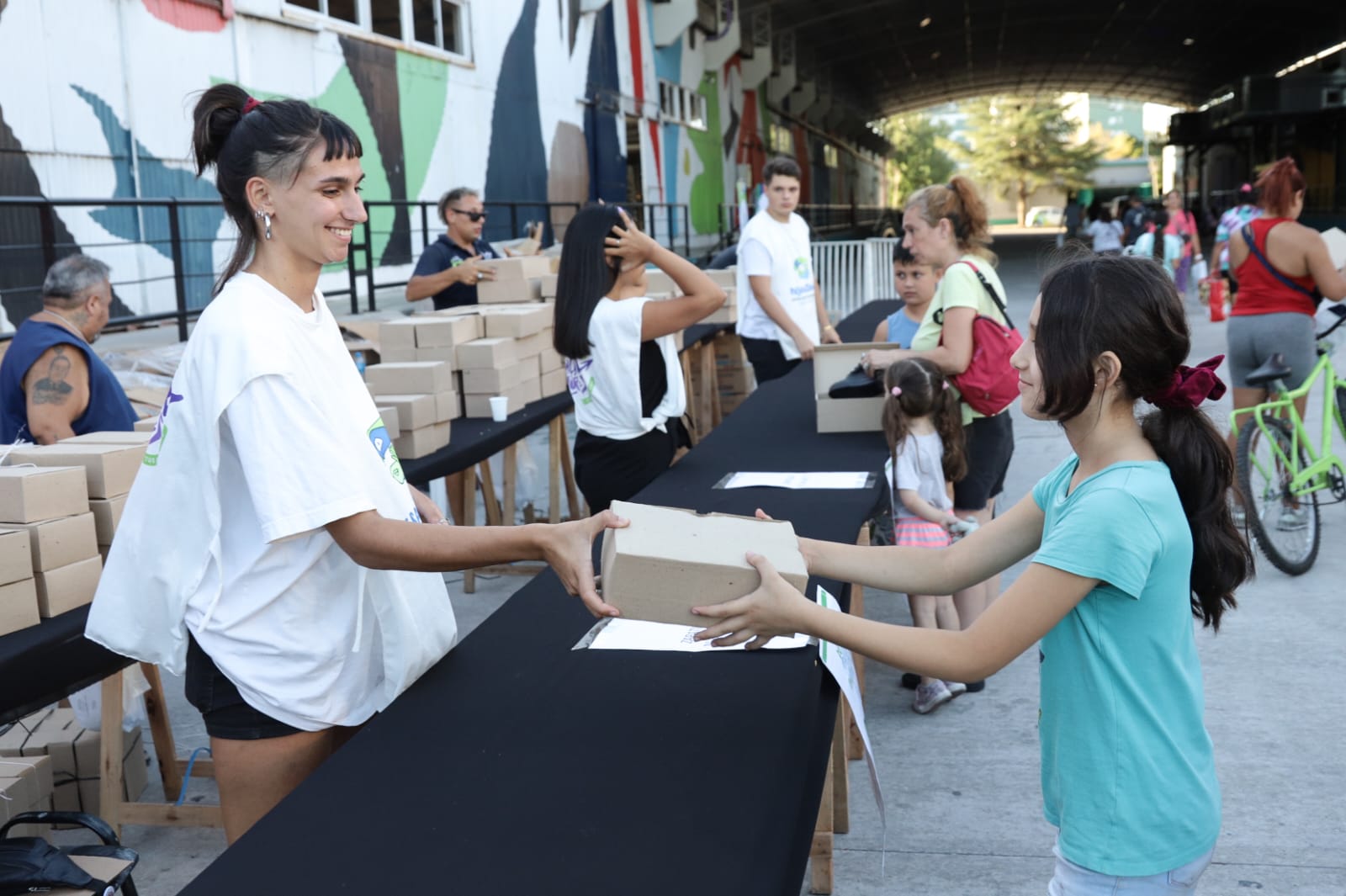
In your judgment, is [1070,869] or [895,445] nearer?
[1070,869]

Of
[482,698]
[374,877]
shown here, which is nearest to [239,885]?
[374,877]

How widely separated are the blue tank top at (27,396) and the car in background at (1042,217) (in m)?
67.7

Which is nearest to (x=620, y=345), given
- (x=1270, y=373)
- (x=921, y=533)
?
(x=921, y=533)

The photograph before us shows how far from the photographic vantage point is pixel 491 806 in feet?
5.24

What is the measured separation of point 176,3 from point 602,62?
9.93 meters

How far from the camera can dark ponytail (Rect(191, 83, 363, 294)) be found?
1771 millimetres

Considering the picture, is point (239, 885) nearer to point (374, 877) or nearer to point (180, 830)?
point (374, 877)

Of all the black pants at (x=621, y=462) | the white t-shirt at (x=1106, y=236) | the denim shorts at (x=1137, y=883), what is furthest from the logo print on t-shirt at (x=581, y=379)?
the white t-shirt at (x=1106, y=236)

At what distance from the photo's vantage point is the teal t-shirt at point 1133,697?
152 cm

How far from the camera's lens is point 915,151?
7425 centimetres

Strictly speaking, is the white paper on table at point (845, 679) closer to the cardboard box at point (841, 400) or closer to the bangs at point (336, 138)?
the bangs at point (336, 138)

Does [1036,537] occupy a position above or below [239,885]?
above

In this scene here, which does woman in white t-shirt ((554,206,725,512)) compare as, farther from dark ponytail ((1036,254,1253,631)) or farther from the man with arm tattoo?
→ dark ponytail ((1036,254,1253,631))

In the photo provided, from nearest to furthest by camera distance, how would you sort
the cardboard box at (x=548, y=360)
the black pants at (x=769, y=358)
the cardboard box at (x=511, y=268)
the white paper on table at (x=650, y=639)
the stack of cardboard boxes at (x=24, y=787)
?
the white paper on table at (x=650, y=639), the stack of cardboard boxes at (x=24, y=787), the cardboard box at (x=548, y=360), the black pants at (x=769, y=358), the cardboard box at (x=511, y=268)
